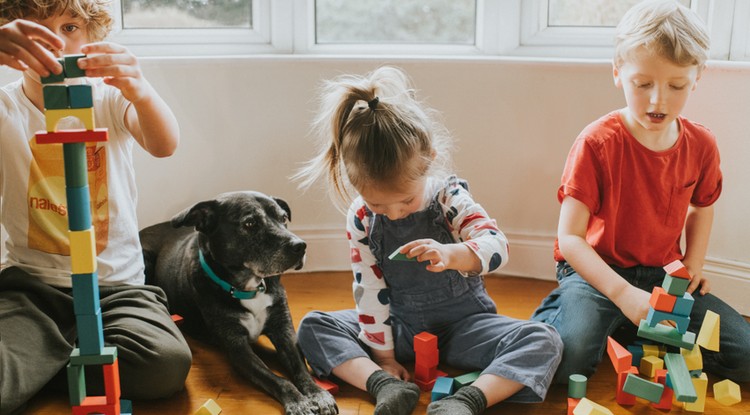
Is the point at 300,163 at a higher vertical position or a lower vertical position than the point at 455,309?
higher

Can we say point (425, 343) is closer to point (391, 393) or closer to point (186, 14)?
point (391, 393)

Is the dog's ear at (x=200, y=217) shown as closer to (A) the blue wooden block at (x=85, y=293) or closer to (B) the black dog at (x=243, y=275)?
(B) the black dog at (x=243, y=275)

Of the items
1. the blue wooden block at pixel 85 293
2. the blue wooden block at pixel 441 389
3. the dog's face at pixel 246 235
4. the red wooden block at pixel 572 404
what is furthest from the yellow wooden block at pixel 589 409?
the blue wooden block at pixel 85 293

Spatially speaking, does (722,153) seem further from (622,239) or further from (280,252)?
(280,252)

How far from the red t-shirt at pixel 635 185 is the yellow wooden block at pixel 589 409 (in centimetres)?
40

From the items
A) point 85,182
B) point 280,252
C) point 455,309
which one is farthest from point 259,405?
point 85,182

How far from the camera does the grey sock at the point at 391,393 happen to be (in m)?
1.51

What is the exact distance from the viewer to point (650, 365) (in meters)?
1.68

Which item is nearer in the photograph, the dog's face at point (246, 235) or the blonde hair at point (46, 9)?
the blonde hair at point (46, 9)

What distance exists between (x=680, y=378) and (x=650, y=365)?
12 cm

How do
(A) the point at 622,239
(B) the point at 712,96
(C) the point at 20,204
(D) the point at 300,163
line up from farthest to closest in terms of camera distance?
(D) the point at 300,163 → (B) the point at 712,96 → (A) the point at 622,239 → (C) the point at 20,204

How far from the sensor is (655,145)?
1.78 m

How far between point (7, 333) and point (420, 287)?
832mm

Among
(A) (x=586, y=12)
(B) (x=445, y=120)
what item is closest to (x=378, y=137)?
(B) (x=445, y=120)
